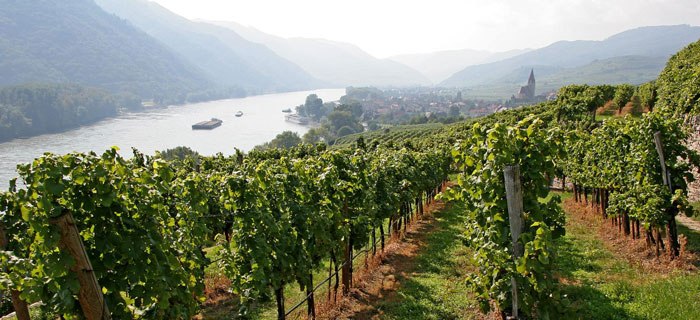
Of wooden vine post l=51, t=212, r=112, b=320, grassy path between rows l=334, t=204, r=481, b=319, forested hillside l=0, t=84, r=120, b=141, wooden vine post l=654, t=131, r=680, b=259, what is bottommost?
grassy path between rows l=334, t=204, r=481, b=319

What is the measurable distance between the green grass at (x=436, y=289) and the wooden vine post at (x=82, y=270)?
18.1ft

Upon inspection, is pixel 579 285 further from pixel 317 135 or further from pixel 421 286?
pixel 317 135

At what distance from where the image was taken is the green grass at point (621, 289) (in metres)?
7.55

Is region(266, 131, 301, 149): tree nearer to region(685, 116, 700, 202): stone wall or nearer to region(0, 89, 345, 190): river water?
region(0, 89, 345, 190): river water

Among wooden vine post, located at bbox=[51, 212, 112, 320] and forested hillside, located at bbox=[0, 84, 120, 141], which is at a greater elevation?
forested hillside, located at bbox=[0, 84, 120, 141]

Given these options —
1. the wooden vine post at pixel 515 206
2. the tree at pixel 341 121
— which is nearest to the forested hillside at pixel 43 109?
the tree at pixel 341 121

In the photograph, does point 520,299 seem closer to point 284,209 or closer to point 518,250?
point 518,250

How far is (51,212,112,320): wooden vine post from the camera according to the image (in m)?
3.80

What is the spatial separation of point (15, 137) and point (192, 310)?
146998 millimetres

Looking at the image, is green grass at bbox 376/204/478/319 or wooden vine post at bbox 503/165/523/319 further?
green grass at bbox 376/204/478/319

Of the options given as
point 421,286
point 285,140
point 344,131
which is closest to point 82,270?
point 421,286

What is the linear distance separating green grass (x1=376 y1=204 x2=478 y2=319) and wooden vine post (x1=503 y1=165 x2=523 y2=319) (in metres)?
1.71

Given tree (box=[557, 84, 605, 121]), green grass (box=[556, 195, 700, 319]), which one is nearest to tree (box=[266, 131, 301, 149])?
tree (box=[557, 84, 605, 121])

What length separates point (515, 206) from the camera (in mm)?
5418
